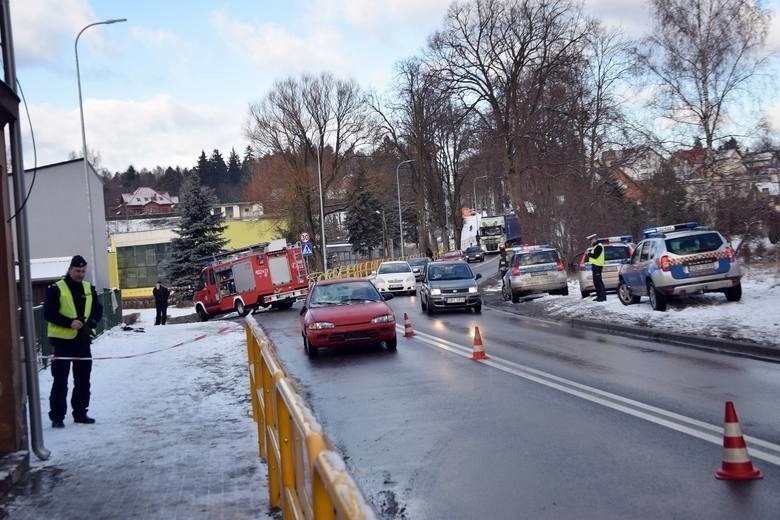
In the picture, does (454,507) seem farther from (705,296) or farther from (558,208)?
(558,208)

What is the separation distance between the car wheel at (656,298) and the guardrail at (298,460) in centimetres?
1334

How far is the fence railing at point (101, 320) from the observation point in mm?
15508

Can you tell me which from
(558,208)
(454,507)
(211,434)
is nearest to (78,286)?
(211,434)

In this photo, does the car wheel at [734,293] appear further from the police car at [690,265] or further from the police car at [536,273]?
the police car at [536,273]

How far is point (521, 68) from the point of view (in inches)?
1684

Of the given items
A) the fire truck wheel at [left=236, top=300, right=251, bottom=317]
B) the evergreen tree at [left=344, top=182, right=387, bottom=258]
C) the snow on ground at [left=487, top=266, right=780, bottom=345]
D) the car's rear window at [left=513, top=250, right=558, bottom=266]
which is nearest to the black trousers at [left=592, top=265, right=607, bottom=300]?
the snow on ground at [left=487, top=266, right=780, bottom=345]

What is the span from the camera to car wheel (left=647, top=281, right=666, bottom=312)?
1893cm

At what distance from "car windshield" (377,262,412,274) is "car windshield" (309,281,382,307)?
21.8 meters

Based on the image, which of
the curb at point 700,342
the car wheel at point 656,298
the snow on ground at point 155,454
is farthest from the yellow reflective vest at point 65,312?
the car wheel at point 656,298

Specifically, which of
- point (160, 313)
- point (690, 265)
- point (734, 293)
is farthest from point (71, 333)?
point (160, 313)

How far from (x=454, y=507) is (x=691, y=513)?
1589mm

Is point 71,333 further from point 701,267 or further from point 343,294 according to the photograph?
point 701,267

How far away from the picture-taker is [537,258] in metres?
28.9

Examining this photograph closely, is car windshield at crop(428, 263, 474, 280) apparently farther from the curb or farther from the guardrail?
the guardrail
